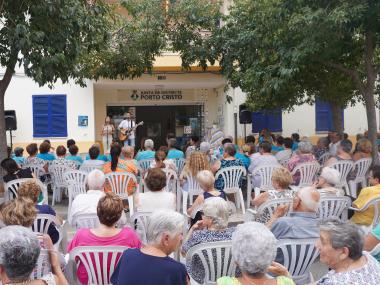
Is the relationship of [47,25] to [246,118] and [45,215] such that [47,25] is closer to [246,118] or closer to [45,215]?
[45,215]

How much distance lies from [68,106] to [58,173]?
9.06 metres

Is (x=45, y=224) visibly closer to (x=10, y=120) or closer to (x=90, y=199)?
(x=90, y=199)

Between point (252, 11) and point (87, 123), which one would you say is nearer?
point (252, 11)

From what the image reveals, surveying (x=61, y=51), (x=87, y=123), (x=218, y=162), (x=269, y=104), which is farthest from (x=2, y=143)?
(x=87, y=123)

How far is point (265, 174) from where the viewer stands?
8062 mm

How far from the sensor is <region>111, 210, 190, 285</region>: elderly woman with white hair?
2.98 m

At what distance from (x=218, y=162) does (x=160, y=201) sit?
9.05 feet

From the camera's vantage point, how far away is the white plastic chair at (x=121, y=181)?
7.45 meters

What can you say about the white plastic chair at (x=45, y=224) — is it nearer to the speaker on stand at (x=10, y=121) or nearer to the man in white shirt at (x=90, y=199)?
the man in white shirt at (x=90, y=199)

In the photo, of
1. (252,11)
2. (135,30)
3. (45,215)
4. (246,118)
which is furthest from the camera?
(246,118)

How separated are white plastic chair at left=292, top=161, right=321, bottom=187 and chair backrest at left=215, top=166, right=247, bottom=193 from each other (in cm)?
83

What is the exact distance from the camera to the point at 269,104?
44.6 ft

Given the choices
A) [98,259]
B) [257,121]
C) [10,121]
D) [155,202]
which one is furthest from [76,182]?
[257,121]

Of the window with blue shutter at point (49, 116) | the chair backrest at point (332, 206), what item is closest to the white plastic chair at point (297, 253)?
the chair backrest at point (332, 206)
